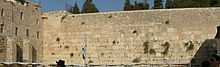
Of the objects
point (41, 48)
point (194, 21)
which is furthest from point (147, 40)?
point (41, 48)

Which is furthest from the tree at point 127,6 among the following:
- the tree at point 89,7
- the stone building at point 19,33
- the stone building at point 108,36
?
the stone building at point 19,33

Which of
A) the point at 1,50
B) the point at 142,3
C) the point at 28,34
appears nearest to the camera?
the point at 1,50

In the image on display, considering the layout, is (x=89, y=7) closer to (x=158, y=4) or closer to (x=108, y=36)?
(x=158, y=4)

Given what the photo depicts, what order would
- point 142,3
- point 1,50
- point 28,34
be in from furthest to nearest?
point 142,3
point 28,34
point 1,50

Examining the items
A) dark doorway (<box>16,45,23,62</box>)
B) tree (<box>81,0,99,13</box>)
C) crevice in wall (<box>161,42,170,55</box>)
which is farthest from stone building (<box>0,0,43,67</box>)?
tree (<box>81,0,99,13</box>)

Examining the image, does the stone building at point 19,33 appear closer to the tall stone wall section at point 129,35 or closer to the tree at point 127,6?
the tall stone wall section at point 129,35

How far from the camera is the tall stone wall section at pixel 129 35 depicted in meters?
20.7

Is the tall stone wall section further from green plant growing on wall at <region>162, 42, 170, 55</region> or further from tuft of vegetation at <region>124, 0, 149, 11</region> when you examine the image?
tuft of vegetation at <region>124, 0, 149, 11</region>

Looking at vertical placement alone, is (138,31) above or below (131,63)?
above

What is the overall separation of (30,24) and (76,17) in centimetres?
216

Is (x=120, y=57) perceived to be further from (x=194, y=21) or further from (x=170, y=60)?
(x=194, y=21)

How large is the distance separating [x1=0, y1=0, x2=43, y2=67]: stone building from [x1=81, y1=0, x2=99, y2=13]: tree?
9.36m

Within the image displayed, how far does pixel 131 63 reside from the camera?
842 inches

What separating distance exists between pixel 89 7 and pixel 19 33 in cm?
1202
